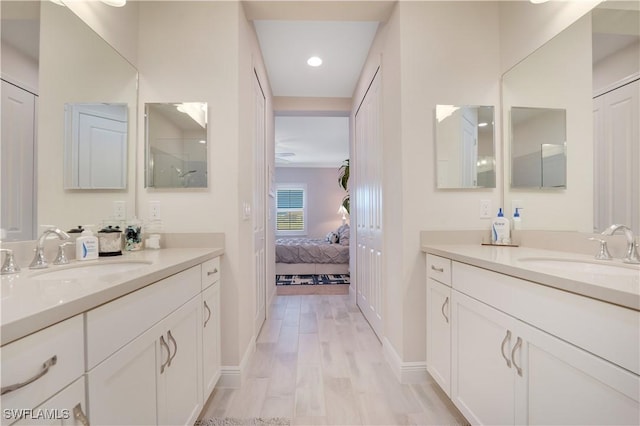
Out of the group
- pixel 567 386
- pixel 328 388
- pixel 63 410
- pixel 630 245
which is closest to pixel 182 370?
pixel 63 410

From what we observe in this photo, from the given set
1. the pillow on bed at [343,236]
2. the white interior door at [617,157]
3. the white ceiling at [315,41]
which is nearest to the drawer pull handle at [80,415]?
the white interior door at [617,157]

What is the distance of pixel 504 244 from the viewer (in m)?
1.76

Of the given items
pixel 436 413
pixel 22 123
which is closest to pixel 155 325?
pixel 22 123

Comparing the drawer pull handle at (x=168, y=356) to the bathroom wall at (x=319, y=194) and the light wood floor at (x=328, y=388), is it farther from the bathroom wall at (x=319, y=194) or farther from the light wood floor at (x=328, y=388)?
the bathroom wall at (x=319, y=194)

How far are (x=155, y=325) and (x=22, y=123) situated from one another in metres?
0.94

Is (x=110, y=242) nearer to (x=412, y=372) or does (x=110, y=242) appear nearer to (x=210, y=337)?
(x=210, y=337)

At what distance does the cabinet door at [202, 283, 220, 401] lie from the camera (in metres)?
1.46

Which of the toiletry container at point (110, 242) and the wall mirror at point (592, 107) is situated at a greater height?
the wall mirror at point (592, 107)

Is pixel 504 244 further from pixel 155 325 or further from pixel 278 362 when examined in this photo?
pixel 155 325

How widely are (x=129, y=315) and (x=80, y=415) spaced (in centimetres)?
25

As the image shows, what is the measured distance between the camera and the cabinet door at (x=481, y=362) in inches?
42.8

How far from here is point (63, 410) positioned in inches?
24.6

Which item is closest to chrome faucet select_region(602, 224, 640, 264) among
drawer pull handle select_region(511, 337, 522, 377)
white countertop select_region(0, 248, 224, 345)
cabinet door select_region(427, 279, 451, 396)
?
drawer pull handle select_region(511, 337, 522, 377)

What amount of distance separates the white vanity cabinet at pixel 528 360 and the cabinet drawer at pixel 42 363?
131cm
